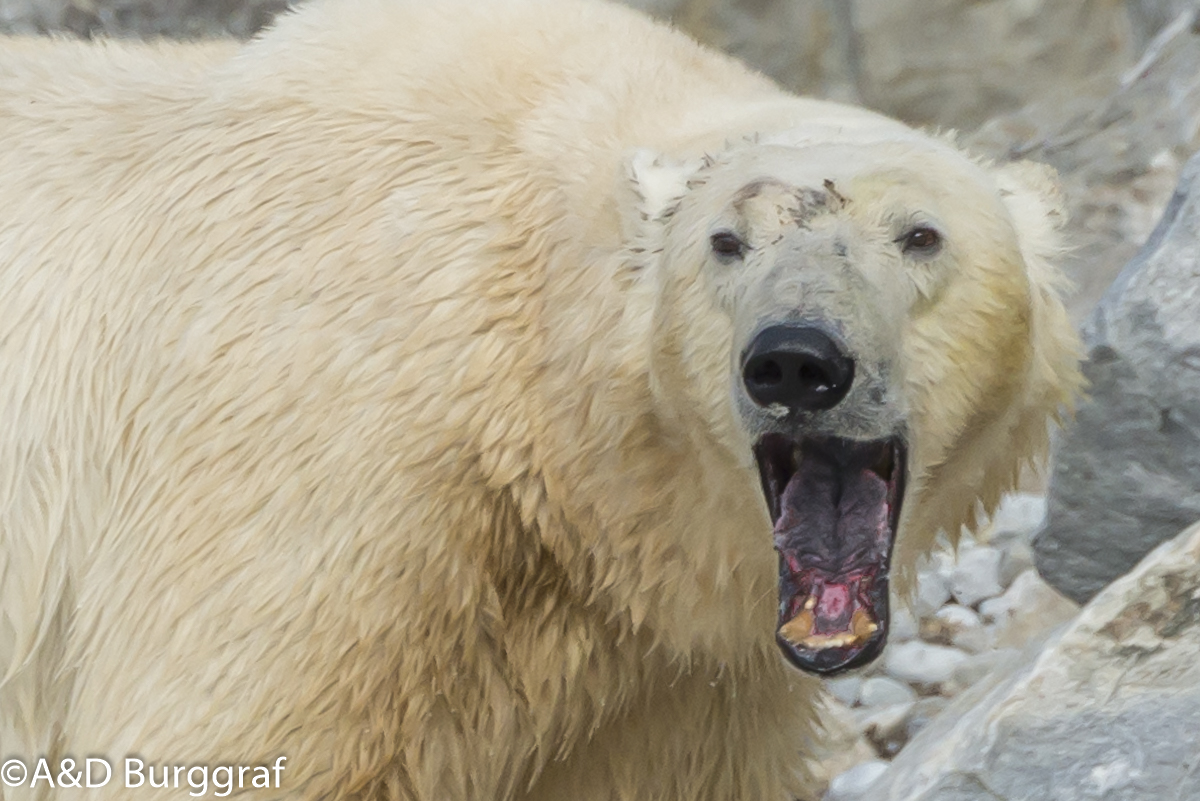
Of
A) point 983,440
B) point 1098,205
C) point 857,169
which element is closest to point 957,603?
point 1098,205

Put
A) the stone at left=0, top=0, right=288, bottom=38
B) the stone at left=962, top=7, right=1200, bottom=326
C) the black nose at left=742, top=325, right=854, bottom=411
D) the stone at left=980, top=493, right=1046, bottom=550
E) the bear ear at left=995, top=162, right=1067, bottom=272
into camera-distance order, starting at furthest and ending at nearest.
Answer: the stone at left=0, top=0, right=288, bottom=38 → the stone at left=962, top=7, right=1200, bottom=326 → the stone at left=980, top=493, right=1046, bottom=550 → the bear ear at left=995, top=162, right=1067, bottom=272 → the black nose at left=742, top=325, right=854, bottom=411

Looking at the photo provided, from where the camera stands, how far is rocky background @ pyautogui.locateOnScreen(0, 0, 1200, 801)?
2.15 m

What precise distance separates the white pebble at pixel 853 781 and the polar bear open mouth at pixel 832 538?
4.94 feet

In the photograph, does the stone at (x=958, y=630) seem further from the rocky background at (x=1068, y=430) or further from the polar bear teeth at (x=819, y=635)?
the polar bear teeth at (x=819, y=635)

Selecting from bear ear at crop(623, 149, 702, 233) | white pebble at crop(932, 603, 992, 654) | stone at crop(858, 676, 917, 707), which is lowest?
white pebble at crop(932, 603, 992, 654)

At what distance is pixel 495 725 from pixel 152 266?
928 mm

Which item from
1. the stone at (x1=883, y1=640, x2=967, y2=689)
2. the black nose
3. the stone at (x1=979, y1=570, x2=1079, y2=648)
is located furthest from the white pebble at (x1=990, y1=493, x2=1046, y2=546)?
the black nose

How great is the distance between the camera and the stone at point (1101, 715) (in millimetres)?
2062

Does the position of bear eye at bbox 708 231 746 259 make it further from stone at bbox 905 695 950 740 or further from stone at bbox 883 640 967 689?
stone at bbox 883 640 967 689

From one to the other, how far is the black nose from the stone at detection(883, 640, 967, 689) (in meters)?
2.19

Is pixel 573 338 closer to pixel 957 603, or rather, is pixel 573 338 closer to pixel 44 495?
pixel 44 495


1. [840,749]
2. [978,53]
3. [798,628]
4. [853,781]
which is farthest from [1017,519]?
[798,628]

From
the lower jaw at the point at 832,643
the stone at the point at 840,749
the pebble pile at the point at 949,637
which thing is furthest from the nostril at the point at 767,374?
the stone at the point at 840,749

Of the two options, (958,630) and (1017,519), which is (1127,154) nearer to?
(1017,519)
